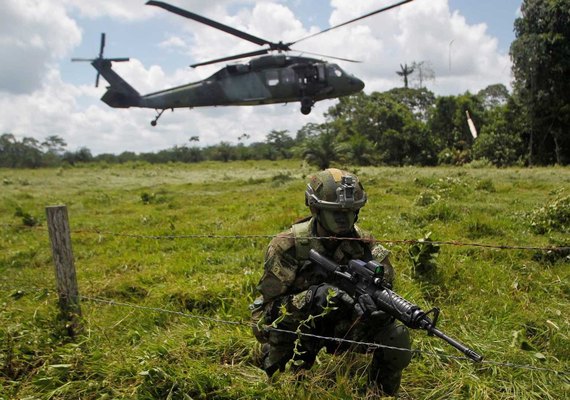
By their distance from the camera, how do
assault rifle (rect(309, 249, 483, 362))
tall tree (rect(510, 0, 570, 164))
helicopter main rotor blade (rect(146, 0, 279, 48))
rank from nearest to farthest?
assault rifle (rect(309, 249, 483, 362))
helicopter main rotor blade (rect(146, 0, 279, 48))
tall tree (rect(510, 0, 570, 164))

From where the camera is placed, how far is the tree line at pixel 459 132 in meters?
21.1

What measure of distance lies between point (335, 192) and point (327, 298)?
71cm

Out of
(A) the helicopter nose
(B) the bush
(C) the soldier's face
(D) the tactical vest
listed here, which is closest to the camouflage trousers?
(D) the tactical vest

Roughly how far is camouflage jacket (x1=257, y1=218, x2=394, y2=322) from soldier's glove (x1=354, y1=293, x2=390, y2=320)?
47cm

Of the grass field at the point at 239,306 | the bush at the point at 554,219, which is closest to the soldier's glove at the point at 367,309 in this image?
the grass field at the point at 239,306

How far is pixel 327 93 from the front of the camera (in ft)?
46.8

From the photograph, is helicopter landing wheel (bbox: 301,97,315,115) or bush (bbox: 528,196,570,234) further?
helicopter landing wheel (bbox: 301,97,315,115)

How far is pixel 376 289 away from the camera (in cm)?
267

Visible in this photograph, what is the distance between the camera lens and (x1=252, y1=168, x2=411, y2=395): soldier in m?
2.95

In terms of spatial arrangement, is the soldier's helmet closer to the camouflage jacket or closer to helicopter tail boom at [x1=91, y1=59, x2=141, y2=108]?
the camouflage jacket

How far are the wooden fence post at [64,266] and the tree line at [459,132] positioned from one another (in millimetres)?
16463

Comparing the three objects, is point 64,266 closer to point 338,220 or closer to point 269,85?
point 338,220

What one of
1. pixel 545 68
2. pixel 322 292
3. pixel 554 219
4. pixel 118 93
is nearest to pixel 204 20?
pixel 118 93

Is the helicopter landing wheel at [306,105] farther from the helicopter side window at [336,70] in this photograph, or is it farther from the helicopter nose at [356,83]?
the helicopter nose at [356,83]
